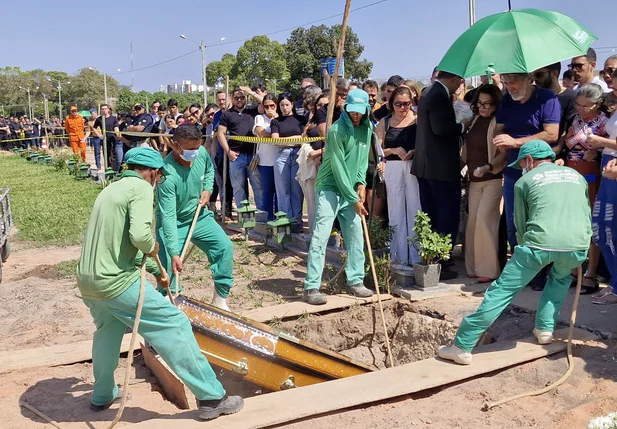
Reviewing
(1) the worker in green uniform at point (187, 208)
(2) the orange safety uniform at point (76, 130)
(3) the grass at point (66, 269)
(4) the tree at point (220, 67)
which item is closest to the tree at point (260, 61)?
(4) the tree at point (220, 67)

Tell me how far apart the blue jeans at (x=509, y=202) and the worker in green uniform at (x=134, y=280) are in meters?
3.43

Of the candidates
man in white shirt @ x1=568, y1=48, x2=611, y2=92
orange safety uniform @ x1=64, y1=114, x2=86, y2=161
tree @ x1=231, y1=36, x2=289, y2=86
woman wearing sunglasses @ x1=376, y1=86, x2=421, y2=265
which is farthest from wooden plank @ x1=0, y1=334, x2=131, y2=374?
tree @ x1=231, y1=36, x2=289, y2=86

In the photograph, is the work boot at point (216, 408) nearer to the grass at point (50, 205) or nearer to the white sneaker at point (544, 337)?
the white sneaker at point (544, 337)

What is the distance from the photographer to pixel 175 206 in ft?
18.7

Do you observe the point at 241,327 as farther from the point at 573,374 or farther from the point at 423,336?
the point at 573,374

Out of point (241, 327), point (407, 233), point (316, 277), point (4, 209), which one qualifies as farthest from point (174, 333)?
point (4, 209)

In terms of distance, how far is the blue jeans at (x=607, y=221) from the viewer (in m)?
5.61

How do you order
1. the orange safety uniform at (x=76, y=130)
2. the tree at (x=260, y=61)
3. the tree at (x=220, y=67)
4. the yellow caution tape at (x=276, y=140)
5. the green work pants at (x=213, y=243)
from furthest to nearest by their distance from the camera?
the tree at (x=220, y=67) → the tree at (x=260, y=61) → the orange safety uniform at (x=76, y=130) → the yellow caution tape at (x=276, y=140) → the green work pants at (x=213, y=243)

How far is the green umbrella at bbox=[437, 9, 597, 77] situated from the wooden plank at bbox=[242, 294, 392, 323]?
8.00ft

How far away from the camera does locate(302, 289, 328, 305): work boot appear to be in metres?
6.54

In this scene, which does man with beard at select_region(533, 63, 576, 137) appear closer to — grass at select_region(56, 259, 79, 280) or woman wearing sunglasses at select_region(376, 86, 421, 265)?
woman wearing sunglasses at select_region(376, 86, 421, 265)

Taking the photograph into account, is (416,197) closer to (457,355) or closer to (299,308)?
(299,308)

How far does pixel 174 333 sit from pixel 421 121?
3907 millimetres

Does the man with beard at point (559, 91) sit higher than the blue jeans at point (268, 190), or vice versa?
the man with beard at point (559, 91)
